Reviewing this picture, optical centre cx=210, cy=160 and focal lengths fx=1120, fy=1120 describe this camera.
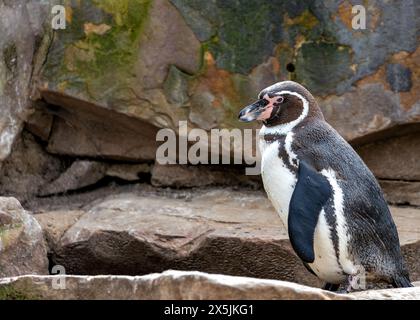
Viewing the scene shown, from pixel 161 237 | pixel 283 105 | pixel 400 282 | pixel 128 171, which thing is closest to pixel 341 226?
pixel 400 282

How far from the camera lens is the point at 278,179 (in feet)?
14.3

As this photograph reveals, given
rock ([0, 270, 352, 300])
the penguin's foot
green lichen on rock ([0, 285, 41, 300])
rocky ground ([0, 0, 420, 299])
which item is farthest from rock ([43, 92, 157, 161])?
rock ([0, 270, 352, 300])

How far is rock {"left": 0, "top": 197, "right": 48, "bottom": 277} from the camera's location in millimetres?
4707

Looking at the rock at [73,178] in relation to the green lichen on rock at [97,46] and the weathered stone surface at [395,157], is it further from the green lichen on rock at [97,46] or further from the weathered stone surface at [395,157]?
the weathered stone surface at [395,157]

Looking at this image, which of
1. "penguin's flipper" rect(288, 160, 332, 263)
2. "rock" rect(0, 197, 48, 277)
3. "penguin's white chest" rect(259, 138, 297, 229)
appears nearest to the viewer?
"penguin's flipper" rect(288, 160, 332, 263)

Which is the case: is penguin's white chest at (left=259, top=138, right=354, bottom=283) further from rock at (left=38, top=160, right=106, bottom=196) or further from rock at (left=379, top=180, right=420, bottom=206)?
rock at (left=38, top=160, right=106, bottom=196)

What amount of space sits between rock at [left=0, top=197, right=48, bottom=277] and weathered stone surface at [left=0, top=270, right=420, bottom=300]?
961 millimetres

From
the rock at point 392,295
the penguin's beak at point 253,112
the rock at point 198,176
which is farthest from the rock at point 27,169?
the rock at point 392,295

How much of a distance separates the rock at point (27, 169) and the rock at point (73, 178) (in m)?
0.05

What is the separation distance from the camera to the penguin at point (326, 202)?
426 cm

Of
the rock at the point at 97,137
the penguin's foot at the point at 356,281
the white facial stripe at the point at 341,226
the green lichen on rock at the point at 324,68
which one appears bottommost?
the penguin's foot at the point at 356,281

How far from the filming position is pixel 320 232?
14.1 ft

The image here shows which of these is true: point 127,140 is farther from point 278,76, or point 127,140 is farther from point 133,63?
point 278,76
